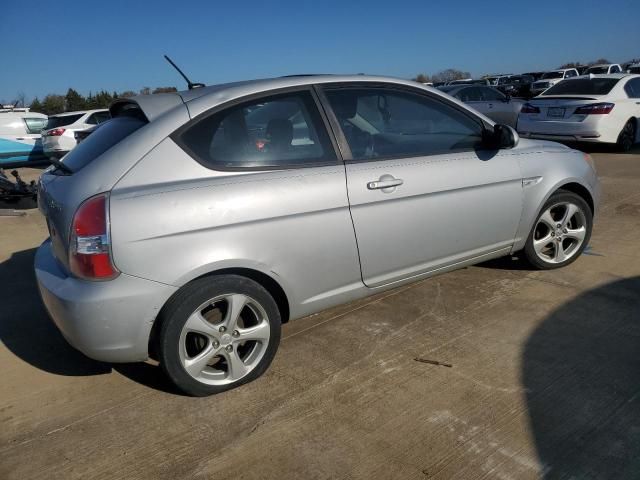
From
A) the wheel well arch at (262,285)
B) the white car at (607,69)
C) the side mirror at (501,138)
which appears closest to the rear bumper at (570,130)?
the side mirror at (501,138)

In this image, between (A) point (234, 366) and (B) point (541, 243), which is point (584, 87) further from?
(A) point (234, 366)

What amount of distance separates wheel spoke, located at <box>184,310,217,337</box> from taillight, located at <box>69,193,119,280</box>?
0.43 metres

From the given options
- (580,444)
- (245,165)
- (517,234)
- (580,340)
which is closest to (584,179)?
(517,234)

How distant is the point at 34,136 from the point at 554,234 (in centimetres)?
1225

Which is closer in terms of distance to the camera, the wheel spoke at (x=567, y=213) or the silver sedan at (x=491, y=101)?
the wheel spoke at (x=567, y=213)

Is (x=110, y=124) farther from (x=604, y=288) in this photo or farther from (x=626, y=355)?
(x=604, y=288)

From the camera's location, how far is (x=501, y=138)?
3453 millimetres

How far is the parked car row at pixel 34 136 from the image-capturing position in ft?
38.0

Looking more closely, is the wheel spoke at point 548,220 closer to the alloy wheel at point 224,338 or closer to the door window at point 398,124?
the door window at point 398,124

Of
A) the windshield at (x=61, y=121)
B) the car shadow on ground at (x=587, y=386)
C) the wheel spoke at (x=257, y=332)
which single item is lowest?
the car shadow on ground at (x=587, y=386)

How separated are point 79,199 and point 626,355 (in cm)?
304

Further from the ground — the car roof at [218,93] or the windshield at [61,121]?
the car roof at [218,93]

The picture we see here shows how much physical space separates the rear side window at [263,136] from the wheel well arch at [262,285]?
0.55m

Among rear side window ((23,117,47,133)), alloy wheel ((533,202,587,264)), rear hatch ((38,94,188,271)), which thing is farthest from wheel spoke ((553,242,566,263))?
rear side window ((23,117,47,133))
